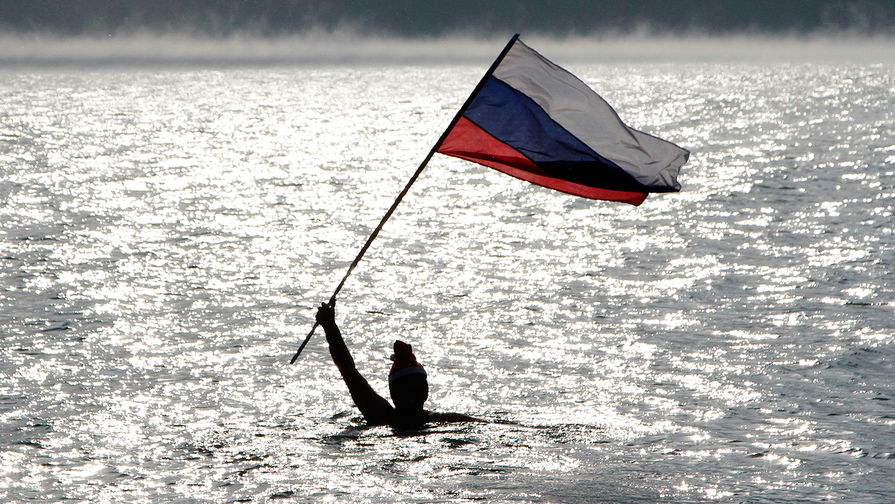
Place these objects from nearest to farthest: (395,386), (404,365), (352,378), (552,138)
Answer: (404,365) < (395,386) < (352,378) < (552,138)

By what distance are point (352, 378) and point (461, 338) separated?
22.9ft

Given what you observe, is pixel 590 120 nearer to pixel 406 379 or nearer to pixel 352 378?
pixel 406 379

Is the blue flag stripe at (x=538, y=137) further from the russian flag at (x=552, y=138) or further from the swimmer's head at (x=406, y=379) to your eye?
the swimmer's head at (x=406, y=379)

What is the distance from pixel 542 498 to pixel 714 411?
4656mm

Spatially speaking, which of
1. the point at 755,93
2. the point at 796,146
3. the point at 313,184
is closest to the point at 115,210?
the point at 313,184

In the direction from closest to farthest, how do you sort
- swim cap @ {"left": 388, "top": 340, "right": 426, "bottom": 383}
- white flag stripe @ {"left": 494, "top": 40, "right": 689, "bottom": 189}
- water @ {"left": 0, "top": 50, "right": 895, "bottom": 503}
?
1. water @ {"left": 0, "top": 50, "right": 895, "bottom": 503}
2. swim cap @ {"left": 388, "top": 340, "right": 426, "bottom": 383}
3. white flag stripe @ {"left": 494, "top": 40, "right": 689, "bottom": 189}

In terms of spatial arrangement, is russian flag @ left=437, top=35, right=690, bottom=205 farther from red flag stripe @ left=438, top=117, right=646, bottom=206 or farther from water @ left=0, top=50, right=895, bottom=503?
water @ left=0, top=50, right=895, bottom=503

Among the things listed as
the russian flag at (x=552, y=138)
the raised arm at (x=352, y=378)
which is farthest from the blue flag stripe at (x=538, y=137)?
Answer: the raised arm at (x=352, y=378)

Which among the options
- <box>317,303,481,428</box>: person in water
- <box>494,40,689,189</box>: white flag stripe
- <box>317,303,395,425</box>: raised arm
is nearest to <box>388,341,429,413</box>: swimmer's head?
<box>317,303,481,428</box>: person in water

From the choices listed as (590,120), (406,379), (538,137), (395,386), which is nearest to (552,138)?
(538,137)

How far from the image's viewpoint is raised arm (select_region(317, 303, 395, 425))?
13336mm

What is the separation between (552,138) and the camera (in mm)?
14320

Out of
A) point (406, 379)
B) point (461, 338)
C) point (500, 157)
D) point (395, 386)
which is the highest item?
point (500, 157)

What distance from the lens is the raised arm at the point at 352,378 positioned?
13.3 meters
